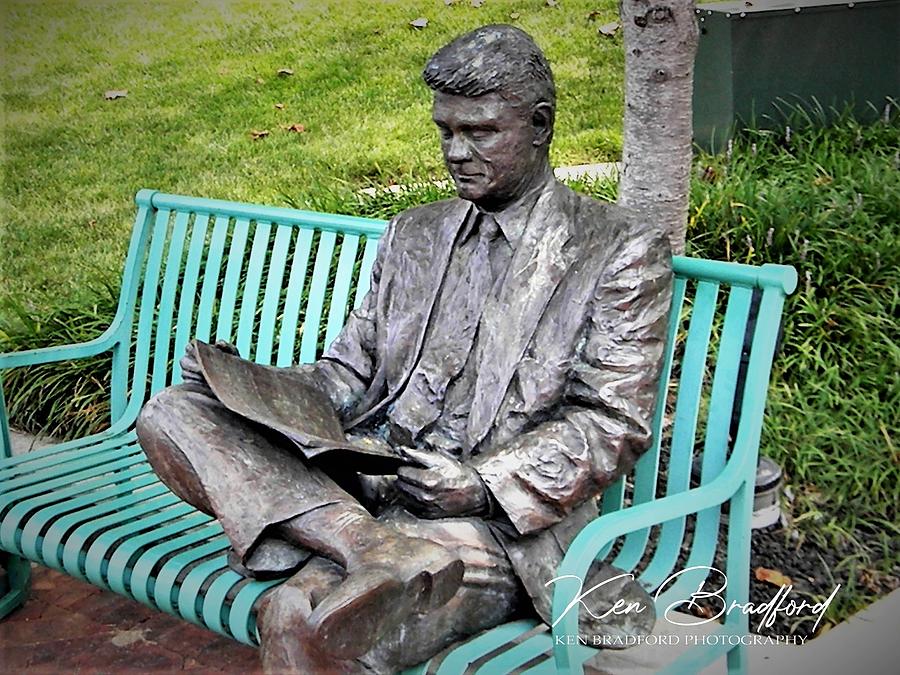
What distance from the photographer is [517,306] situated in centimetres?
329

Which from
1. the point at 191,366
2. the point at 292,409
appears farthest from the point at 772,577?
the point at 191,366

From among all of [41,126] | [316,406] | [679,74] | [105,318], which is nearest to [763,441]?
[679,74]

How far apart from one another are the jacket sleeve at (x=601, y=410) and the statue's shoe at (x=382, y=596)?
25cm

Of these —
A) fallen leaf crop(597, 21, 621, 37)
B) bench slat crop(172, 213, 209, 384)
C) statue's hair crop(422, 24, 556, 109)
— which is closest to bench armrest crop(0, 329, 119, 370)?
bench slat crop(172, 213, 209, 384)

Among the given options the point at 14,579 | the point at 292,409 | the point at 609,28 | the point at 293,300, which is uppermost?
the point at 609,28

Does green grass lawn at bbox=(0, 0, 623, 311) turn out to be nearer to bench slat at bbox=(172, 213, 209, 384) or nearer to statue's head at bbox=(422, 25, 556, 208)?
bench slat at bbox=(172, 213, 209, 384)

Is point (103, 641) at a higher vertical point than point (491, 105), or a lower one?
lower

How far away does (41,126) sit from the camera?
25.8 ft

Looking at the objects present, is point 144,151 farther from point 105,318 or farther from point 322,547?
point 322,547

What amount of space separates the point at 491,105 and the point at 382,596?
117cm

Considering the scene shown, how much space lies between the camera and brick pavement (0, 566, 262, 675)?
4.02 m

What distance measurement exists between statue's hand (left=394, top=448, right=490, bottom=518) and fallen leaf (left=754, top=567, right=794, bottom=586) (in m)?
1.67

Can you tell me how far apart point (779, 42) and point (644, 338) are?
4.16 m

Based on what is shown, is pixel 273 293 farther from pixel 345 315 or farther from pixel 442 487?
pixel 442 487
